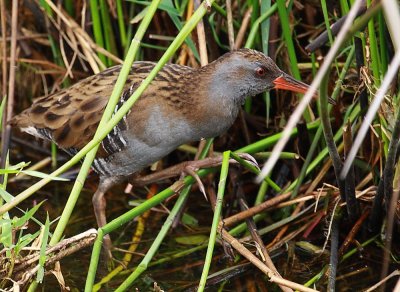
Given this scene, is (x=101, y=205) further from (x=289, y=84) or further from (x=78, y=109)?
(x=289, y=84)

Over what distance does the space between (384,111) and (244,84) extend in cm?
57

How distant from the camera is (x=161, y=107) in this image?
10.1 feet

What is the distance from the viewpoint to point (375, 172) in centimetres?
316

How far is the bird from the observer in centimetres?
298

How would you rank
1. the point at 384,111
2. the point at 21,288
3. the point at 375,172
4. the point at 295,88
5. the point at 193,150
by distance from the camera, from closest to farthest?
the point at 21,288, the point at 384,111, the point at 295,88, the point at 375,172, the point at 193,150

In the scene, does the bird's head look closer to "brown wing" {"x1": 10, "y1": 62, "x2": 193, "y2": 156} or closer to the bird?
the bird

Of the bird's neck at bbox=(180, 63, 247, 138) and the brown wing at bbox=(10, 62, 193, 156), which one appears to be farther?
the brown wing at bbox=(10, 62, 193, 156)

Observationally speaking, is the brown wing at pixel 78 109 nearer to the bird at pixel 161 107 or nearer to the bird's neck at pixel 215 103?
the bird at pixel 161 107

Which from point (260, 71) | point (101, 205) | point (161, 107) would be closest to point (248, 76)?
point (260, 71)

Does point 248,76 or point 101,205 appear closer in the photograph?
point 248,76

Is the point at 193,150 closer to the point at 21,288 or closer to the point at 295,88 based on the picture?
the point at 295,88

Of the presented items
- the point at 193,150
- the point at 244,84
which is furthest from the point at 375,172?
the point at 193,150

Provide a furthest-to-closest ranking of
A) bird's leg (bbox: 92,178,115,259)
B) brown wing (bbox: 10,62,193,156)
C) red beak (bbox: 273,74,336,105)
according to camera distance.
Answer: bird's leg (bbox: 92,178,115,259)
brown wing (bbox: 10,62,193,156)
red beak (bbox: 273,74,336,105)

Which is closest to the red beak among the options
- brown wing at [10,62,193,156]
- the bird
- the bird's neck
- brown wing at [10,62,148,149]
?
the bird
